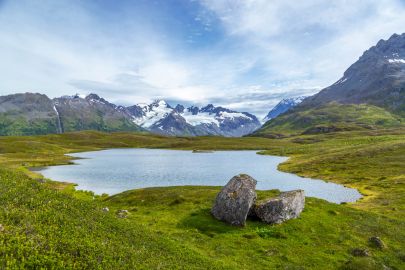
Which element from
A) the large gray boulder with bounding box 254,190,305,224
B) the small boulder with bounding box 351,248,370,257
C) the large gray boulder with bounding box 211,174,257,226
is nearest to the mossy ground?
the small boulder with bounding box 351,248,370,257

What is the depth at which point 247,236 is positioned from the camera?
37.8 metres

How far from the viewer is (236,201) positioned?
41.5 metres

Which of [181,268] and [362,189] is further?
[362,189]

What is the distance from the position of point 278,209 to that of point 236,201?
16.7ft

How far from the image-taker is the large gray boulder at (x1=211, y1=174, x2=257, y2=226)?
41.0 meters

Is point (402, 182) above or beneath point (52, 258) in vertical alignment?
beneath

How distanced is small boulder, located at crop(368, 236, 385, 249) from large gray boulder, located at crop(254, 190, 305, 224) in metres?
8.81

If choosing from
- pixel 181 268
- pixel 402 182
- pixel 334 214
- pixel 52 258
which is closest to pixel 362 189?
pixel 402 182

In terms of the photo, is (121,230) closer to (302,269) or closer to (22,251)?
(22,251)

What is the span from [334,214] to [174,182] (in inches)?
2612

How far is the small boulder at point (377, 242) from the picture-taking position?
122 feet

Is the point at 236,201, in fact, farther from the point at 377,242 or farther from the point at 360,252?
the point at 377,242

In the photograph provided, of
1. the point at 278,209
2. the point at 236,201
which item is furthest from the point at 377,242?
the point at 236,201

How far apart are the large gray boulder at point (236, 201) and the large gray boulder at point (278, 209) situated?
1493 millimetres
